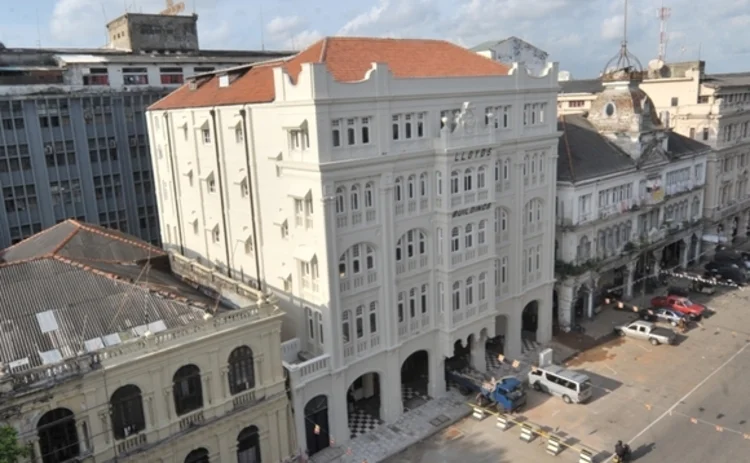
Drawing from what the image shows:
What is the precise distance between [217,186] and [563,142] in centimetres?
2874

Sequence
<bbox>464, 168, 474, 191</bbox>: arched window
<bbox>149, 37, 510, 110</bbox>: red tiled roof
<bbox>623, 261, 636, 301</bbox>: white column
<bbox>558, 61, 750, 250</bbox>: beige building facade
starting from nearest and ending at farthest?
<bbox>149, 37, 510, 110</bbox>: red tiled roof < <bbox>464, 168, 474, 191</bbox>: arched window < <bbox>623, 261, 636, 301</bbox>: white column < <bbox>558, 61, 750, 250</bbox>: beige building facade

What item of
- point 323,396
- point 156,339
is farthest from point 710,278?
point 156,339

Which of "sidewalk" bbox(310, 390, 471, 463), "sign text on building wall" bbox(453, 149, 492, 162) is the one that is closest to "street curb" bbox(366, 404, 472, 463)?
"sidewalk" bbox(310, 390, 471, 463)

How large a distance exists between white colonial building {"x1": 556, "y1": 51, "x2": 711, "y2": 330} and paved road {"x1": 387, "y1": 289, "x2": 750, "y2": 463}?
7.08m

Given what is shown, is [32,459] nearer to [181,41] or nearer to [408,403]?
[408,403]

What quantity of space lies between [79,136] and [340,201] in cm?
2989

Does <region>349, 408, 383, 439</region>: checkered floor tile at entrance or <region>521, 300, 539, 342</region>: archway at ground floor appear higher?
<region>521, 300, 539, 342</region>: archway at ground floor

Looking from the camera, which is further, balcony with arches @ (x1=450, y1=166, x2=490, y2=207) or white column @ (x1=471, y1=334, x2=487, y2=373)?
white column @ (x1=471, y1=334, x2=487, y2=373)

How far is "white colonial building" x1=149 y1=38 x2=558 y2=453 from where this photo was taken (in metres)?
31.1

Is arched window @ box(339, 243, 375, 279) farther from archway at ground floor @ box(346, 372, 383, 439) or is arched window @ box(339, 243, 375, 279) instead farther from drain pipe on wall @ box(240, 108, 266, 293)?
archway at ground floor @ box(346, 372, 383, 439)

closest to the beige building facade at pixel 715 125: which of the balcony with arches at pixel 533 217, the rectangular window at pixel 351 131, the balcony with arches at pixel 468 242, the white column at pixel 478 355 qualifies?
the balcony with arches at pixel 533 217

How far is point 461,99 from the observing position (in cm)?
3538

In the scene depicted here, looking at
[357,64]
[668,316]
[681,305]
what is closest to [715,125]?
[681,305]

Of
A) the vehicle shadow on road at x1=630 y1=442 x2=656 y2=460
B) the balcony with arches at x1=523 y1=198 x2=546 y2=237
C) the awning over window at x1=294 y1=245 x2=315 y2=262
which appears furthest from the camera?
the balcony with arches at x1=523 y1=198 x2=546 y2=237
